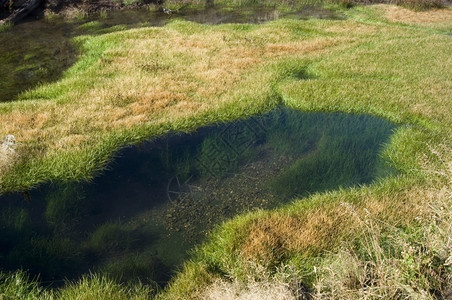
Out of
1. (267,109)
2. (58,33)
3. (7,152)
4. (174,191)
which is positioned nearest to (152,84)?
(267,109)

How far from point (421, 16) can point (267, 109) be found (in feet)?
78.9

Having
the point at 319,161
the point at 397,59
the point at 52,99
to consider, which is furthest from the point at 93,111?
the point at 397,59

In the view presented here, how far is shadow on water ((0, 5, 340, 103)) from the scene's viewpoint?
57.2 feet

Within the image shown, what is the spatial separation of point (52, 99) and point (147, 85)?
3.34m

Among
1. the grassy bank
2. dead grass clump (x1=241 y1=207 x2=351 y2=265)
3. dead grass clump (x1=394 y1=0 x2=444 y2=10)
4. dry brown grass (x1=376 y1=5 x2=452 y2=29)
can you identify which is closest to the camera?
the grassy bank

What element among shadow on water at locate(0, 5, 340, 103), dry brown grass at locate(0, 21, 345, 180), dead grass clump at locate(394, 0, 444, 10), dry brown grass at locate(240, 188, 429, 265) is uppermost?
shadow on water at locate(0, 5, 340, 103)

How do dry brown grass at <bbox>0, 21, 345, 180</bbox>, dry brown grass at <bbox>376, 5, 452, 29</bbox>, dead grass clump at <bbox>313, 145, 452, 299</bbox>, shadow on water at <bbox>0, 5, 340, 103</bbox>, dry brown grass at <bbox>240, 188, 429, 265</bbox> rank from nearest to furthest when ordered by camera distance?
dead grass clump at <bbox>313, 145, 452, 299</bbox>
dry brown grass at <bbox>240, 188, 429, 265</bbox>
dry brown grass at <bbox>0, 21, 345, 180</bbox>
shadow on water at <bbox>0, 5, 340, 103</bbox>
dry brown grass at <bbox>376, 5, 452, 29</bbox>

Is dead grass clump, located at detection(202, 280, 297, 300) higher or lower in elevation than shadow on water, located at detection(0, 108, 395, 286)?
higher

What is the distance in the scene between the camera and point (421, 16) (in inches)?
1261

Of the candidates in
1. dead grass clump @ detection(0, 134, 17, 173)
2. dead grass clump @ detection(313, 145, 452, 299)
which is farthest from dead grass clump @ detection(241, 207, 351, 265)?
dead grass clump @ detection(0, 134, 17, 173)

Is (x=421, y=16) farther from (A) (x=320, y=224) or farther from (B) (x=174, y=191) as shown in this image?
(B) (x=174, y=191)

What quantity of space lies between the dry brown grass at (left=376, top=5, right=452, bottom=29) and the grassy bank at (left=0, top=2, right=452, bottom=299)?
3712 mm

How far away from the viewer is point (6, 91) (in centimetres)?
1577

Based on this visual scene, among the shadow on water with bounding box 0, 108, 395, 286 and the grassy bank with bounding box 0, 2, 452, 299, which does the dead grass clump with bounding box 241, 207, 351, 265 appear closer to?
the grassy bank with bounding box 0, 2, 452, 299
